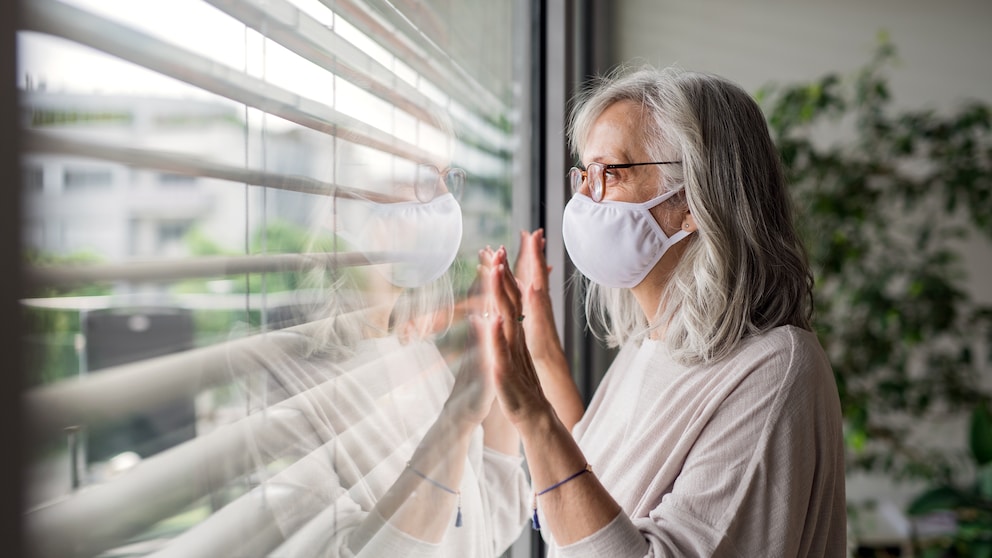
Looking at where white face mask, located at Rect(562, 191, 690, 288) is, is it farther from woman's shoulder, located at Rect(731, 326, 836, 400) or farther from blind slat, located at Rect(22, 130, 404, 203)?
blind slat, located at Rect(22, 130, 404, 203)

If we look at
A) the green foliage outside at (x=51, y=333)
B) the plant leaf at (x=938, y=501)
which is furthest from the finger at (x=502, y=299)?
the plant leaf at (x=938, y=501)

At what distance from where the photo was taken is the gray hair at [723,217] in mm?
1076

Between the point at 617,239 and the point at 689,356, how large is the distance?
0.22 m

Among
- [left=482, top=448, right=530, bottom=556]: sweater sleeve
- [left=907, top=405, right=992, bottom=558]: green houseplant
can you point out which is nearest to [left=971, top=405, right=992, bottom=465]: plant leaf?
[left=907, top=405, right=992, bottom=558]: green houseplant

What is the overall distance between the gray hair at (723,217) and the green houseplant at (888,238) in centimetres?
172

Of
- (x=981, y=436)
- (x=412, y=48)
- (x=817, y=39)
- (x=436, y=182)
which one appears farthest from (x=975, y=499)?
(x=412, y=48)

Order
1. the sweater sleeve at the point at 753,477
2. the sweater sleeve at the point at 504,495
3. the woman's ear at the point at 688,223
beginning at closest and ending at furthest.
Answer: the sweater sleeve at the point at 753,477
the woman's ear at the point at 688,223
the sweater sleeve at the point at 504,495

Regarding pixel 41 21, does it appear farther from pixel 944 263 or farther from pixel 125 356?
pixel 944 263

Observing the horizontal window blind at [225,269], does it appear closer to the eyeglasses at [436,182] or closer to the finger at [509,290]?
the eyeglasses at [436,182]

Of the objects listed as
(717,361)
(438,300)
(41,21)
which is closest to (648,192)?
(717,361)

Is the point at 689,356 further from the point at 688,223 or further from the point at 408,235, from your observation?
the point at 408,235

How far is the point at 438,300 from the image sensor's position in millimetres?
1021

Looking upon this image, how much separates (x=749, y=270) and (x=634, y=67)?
0.49 m

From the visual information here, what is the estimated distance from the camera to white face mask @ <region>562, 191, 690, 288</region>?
114cm
